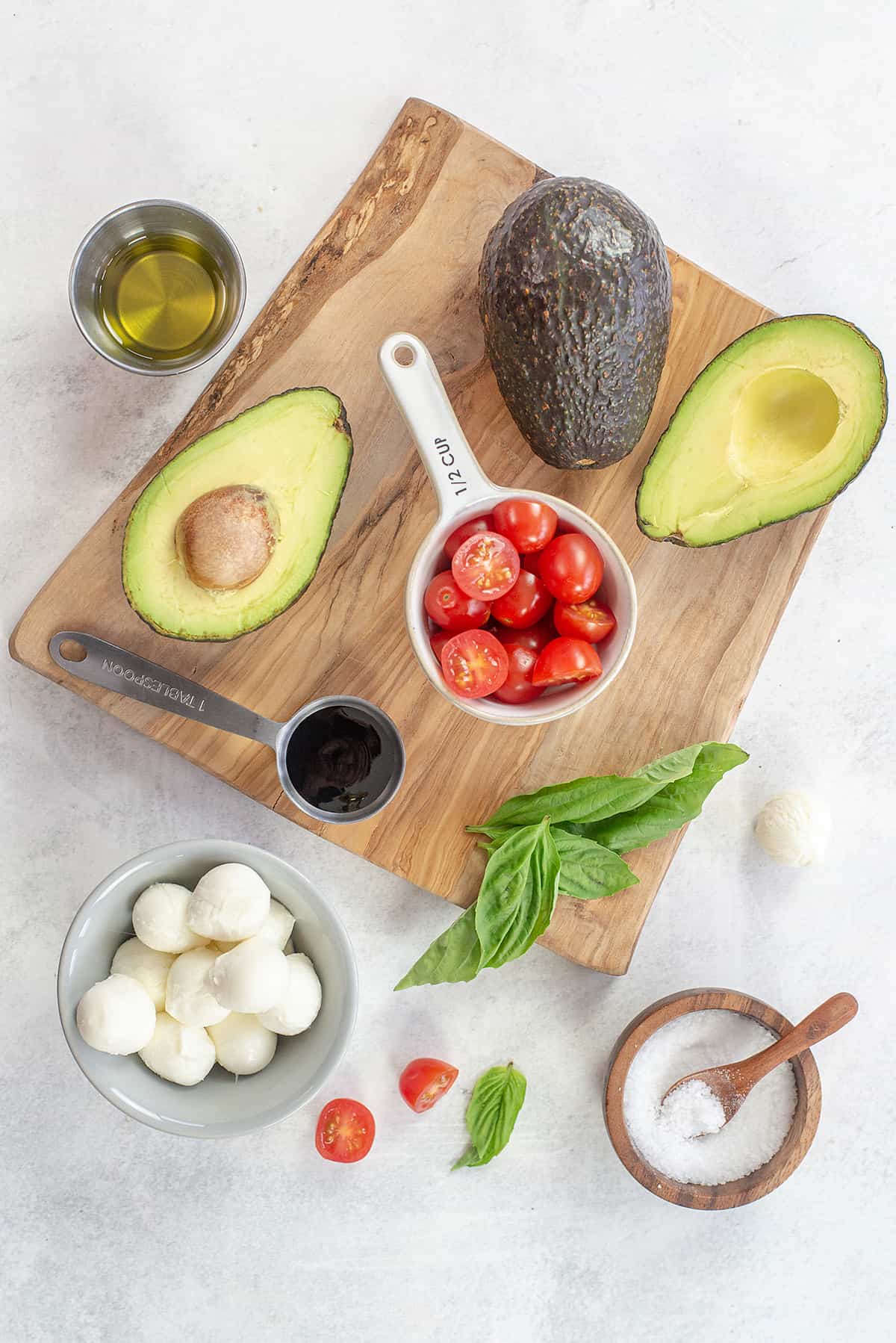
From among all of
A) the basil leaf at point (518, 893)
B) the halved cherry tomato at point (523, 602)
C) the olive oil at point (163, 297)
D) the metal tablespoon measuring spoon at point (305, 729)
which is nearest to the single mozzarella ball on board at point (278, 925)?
the metal tablespoon measuring spoon at point (305, 729)

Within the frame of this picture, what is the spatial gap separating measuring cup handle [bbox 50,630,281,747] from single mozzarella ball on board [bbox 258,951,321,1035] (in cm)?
29

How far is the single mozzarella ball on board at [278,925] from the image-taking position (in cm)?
124

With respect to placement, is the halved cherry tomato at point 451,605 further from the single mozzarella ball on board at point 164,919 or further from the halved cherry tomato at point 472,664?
the single mozzarella ball on board at point 164,919

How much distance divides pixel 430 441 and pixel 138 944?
719 mm

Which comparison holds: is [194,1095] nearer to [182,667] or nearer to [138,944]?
[138,944]

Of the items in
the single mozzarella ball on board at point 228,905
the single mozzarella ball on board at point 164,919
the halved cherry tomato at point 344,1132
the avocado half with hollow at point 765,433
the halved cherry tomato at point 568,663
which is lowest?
the halved cherry tomato at point 344,1132

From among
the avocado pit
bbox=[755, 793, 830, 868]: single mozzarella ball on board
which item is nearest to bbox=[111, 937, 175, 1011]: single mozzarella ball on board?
the avocado pit

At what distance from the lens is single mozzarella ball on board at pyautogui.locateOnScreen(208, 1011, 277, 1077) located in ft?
4.12

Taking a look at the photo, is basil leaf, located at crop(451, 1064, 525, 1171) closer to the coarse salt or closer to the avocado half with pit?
the coarse salt

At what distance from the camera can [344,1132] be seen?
56.7 inches

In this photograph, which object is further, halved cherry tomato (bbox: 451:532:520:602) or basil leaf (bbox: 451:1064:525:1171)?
basil leaf (bbox: 451:1064:525:1171)

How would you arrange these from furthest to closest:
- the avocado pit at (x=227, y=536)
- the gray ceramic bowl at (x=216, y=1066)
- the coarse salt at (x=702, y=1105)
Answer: the coarse salt at (x=702, y=1105), the gray ceramic bowl at (x=216, y=1066), the avocado pit at (x=227, y=536)

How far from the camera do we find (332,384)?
1.32 m

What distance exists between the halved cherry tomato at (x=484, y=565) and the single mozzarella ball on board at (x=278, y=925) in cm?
46
